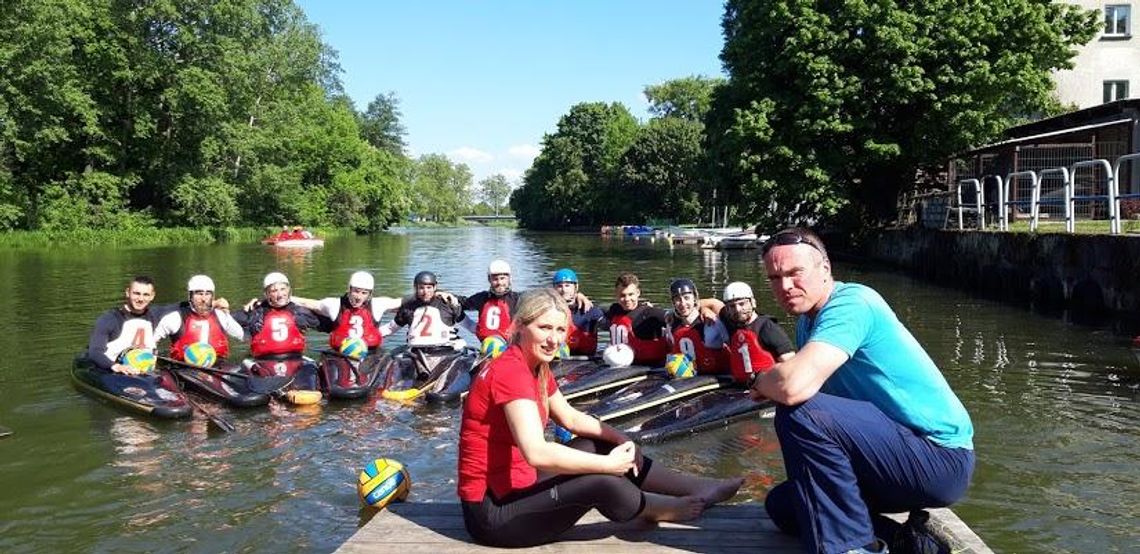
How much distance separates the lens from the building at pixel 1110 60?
40562mm

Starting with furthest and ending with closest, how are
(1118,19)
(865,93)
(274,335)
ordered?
(1118,19) → (865,93) → (274,335)

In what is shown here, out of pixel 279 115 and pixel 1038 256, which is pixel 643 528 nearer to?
pixel 1038 256

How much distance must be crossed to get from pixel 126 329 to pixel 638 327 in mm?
6260

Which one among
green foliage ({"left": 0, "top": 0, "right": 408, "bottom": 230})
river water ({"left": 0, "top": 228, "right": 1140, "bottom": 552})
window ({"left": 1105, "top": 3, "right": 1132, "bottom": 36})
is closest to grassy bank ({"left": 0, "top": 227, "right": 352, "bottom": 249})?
green foliage ({"left": 0, "top": 0, "right": 408, "bottom": 230})

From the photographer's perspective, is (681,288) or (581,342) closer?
(681,288)

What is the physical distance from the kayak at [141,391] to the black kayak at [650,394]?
179 inches

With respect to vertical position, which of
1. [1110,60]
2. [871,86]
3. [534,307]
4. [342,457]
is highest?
[1110,60]

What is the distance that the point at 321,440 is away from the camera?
9438 millimetres

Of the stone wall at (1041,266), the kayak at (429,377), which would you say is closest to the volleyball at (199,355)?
the kayak at (429,377)

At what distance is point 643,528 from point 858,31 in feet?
103

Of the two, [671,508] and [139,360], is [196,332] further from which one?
[671,508]

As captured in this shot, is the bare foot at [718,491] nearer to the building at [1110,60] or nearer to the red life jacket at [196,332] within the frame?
the red life jacket at [196,332]

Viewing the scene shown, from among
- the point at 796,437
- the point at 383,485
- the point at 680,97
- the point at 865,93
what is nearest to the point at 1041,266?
the point at 865,93

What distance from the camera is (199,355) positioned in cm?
1130
